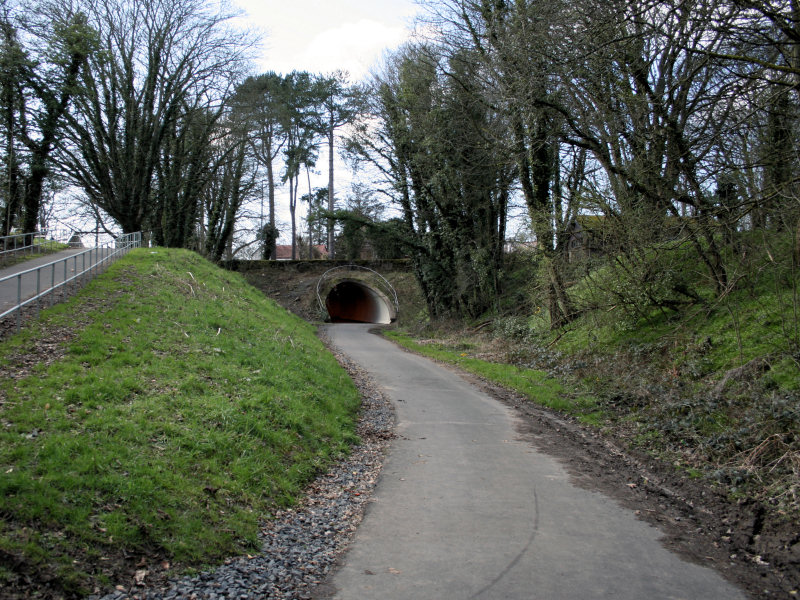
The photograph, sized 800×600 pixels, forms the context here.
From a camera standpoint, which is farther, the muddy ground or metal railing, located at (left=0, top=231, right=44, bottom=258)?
metal railing, located at (left=0, top=231, right=44, bottom=258)

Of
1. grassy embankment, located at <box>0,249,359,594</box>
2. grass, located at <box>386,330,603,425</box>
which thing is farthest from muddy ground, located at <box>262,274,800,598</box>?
grassy embankment, located at <box>0,249,359,594</box>

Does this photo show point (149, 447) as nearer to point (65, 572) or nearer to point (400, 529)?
point (65, 572)

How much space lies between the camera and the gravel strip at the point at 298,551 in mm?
4473

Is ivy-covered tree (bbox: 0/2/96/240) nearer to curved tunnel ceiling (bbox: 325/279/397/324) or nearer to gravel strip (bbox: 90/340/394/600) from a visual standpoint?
curved tunnel ceiling (bbox: 325/279/397/324)

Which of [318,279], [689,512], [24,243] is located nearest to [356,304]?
[318,279]

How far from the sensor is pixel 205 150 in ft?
106

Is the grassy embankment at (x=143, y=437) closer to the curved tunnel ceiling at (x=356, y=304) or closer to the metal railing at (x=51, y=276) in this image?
the metal railing at (x=51, y=276)

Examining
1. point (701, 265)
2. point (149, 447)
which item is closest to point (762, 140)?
point (701, 265)

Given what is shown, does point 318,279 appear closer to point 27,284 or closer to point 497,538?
point 27,284

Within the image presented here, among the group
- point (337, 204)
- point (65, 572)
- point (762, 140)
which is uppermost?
point (337, 204)

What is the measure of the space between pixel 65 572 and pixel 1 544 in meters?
0.50

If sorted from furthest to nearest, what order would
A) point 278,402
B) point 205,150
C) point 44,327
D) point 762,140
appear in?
point 205,150, point 762,140, point 44,327, point 278,402

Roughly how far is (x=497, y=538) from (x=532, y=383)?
8.68 metres

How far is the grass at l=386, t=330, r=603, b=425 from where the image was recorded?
11422 mm
